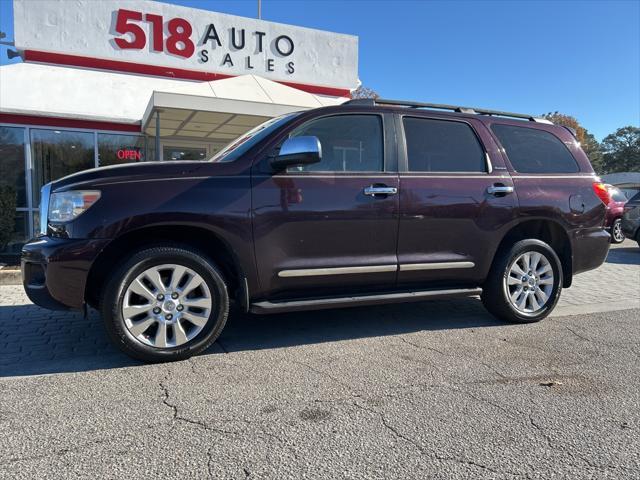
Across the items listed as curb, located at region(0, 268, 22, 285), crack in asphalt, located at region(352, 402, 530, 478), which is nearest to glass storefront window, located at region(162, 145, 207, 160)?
curb, located at region(0, 268, 22, 285)

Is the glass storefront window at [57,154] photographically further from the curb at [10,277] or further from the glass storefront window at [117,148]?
the curb at [10,277]

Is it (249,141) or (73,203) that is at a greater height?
(249,141)

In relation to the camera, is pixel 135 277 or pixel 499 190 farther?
pixel 499 190

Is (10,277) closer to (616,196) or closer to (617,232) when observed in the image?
(617,232)

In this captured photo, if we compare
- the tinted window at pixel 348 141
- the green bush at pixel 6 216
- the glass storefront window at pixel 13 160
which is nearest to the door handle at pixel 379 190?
the tinted window at pixel 348 141

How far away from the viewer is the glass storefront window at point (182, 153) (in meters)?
13.1

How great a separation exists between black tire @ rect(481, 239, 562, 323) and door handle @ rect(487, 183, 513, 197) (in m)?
0.52

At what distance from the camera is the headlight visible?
138 inches

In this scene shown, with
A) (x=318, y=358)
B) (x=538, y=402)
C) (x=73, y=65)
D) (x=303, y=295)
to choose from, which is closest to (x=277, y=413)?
(x=318, y=358)

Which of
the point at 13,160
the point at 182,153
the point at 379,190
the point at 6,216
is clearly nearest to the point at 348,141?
the point at 379,190

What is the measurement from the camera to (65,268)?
3463 millimetres

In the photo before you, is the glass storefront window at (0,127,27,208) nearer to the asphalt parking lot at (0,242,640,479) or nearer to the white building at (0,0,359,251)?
the white building at (0,0,359,251)

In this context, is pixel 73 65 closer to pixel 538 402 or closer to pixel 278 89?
pixel 278 89

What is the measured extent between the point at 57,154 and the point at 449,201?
401 inches
